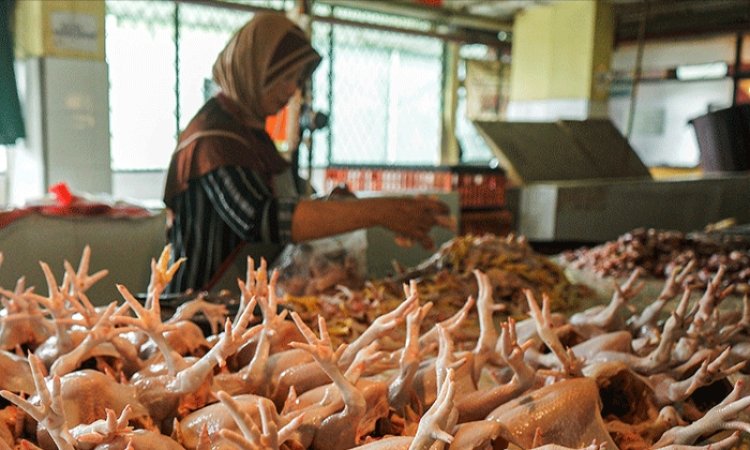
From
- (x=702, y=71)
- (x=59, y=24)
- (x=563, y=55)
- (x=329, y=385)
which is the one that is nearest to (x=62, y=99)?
(x=59, y=24)

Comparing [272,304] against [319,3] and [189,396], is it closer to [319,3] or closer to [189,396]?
[189,396]

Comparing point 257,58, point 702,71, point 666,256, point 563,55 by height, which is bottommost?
point 666,256

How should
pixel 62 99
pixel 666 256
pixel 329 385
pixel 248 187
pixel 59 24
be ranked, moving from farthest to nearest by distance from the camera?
pixel 666 256
pixel 62 99
pixel 248 187
pixel 59 24
pixel 329 385

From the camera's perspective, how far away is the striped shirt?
90.6 inches

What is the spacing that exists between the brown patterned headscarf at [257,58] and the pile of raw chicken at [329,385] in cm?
114

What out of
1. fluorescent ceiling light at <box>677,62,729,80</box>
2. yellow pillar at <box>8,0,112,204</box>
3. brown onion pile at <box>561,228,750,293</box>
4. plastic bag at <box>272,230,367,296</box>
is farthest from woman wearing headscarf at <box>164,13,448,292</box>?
fluorescent ceiling light at <box>677,62,729,80</box>

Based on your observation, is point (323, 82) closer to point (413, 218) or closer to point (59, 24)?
point (413, 218)

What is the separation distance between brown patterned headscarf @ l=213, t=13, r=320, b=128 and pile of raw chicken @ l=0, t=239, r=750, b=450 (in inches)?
44.9

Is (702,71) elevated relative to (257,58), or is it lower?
elevated

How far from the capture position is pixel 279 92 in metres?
2.58

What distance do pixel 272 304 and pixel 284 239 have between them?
1051 millimetres

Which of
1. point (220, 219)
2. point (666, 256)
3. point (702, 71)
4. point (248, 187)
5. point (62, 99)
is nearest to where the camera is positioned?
point (248, 187)

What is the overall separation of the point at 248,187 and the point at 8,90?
83 centimetres

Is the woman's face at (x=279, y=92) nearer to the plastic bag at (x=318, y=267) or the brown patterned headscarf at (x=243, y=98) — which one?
the brown patterned headscarf at (x=243, y=98)
